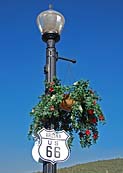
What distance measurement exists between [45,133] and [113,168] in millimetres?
22396

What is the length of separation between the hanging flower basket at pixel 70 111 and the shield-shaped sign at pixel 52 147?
0.77 feet

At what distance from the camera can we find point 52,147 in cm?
499

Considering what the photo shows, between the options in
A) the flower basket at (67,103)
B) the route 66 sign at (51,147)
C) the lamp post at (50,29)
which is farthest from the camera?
the lamp post at (50,29)

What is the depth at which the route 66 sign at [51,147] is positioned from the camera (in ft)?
16.2

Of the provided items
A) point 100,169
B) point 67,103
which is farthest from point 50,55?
point 100,169

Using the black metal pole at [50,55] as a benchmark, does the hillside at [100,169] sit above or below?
above

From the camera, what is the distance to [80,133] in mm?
5328

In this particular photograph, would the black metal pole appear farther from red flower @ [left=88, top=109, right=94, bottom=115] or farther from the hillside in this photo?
the hillside

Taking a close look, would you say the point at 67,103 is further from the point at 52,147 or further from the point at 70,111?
the point at 52,147

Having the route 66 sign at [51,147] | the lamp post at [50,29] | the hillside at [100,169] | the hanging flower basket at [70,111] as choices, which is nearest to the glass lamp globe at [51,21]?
the lamp post at [50,29]

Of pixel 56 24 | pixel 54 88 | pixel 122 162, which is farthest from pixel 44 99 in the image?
pixel 122 162

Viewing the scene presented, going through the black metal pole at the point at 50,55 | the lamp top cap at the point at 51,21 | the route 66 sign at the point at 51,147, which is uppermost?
the lamp top cap at the point at 51,21

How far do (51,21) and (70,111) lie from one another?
111 centimetres

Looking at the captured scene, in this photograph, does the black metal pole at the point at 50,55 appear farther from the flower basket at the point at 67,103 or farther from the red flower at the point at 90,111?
the red flower at the point at 90,111
